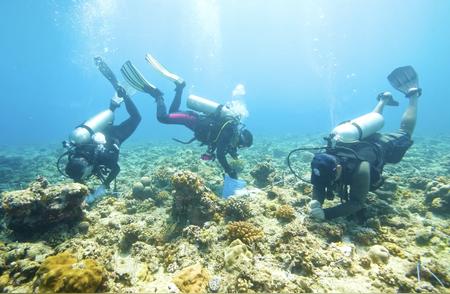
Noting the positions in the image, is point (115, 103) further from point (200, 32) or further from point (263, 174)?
point (200, 32)

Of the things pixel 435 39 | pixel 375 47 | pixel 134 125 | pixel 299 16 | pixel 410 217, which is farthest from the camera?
pixel 375 47

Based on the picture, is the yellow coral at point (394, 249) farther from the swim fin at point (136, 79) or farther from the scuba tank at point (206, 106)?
the swim fin at point (136, 79)

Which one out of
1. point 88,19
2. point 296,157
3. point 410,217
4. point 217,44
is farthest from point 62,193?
point 217,44

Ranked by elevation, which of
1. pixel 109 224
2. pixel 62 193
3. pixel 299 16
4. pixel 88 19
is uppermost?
pixel 299 16

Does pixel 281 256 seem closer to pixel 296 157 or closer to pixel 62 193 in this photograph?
pixel 62 193

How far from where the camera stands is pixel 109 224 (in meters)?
6.33

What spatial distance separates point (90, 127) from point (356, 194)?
8.24 metres

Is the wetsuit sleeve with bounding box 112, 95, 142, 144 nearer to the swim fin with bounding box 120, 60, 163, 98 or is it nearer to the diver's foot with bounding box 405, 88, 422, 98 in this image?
the swim fin with bounding box 120, 60, 163, 98

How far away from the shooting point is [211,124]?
9.66 m

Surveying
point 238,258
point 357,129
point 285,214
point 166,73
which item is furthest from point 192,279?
point 166,73

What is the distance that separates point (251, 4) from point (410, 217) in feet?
293

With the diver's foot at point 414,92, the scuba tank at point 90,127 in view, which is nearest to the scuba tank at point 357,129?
the diver's foot at point 414,92

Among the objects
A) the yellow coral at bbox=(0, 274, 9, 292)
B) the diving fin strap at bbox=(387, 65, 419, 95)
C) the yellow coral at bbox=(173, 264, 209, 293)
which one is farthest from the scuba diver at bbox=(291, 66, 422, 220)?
the yellow coral at bbox=(0, 274, 9, 292)

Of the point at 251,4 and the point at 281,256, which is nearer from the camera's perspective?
the point at 281,256
